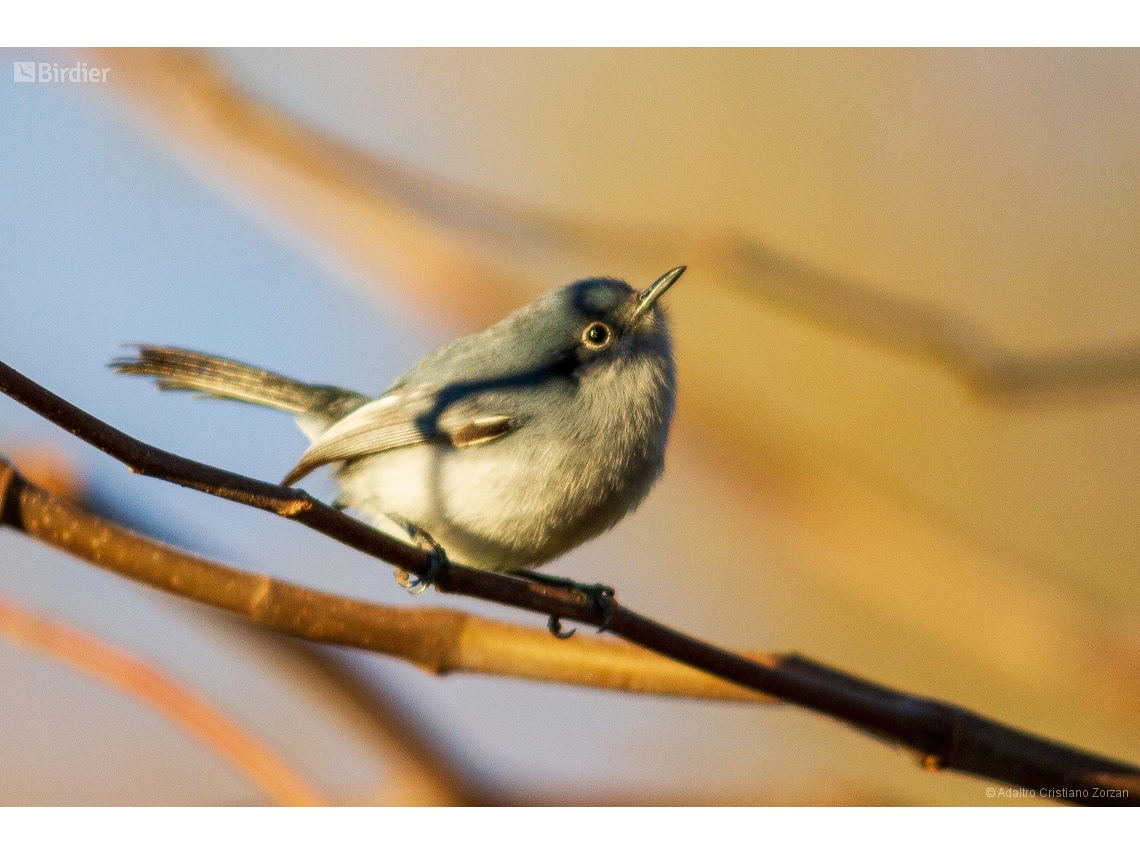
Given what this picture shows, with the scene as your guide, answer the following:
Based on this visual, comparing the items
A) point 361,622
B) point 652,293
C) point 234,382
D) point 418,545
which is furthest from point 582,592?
point 234,382

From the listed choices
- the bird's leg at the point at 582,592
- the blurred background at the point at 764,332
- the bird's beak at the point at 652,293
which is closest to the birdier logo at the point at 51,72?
the blurred background at the point at 764,332

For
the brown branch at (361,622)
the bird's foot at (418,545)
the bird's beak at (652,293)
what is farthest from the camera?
the bird's beak at (652,293)

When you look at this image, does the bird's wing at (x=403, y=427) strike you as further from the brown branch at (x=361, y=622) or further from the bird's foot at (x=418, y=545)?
the brown branch at (x=361, y=622)

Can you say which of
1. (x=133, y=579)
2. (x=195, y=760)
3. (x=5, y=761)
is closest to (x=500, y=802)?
(x=195, y=760)

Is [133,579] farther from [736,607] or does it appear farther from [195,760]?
[736,607]

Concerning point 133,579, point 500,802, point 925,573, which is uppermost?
point 925,573
